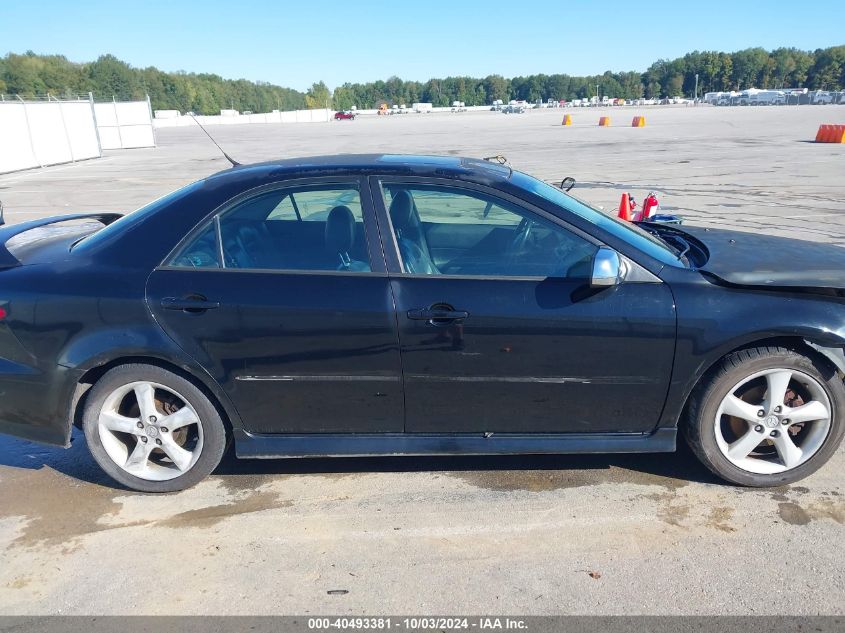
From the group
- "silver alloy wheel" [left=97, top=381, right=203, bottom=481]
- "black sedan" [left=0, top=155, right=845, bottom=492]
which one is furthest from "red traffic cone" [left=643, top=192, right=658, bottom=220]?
"silver alloy wheel" [left=97, top=381, right=203, bottom=481]

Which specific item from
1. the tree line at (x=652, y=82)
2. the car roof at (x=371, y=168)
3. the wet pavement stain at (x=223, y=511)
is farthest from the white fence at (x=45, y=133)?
the tree line at (x=652, y=82)

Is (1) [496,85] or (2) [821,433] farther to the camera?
(1) [496,85]

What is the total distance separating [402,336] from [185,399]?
3.74 feet

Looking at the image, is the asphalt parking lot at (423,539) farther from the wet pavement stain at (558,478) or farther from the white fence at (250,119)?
the white fence at (250,119)

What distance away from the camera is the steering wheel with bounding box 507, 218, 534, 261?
3.29m

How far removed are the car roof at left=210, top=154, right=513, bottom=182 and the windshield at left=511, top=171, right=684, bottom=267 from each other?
6.1 inches

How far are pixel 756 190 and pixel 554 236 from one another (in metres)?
12.2

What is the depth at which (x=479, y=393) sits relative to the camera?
126 inches

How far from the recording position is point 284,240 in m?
3.40

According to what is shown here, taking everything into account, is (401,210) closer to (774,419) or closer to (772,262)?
(772,262)

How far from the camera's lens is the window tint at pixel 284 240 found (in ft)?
10.8

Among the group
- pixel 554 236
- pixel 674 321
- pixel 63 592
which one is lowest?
pixel 63 592

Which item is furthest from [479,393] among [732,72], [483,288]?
[732,72]

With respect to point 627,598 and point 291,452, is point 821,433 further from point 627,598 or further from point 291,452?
point 291,452
